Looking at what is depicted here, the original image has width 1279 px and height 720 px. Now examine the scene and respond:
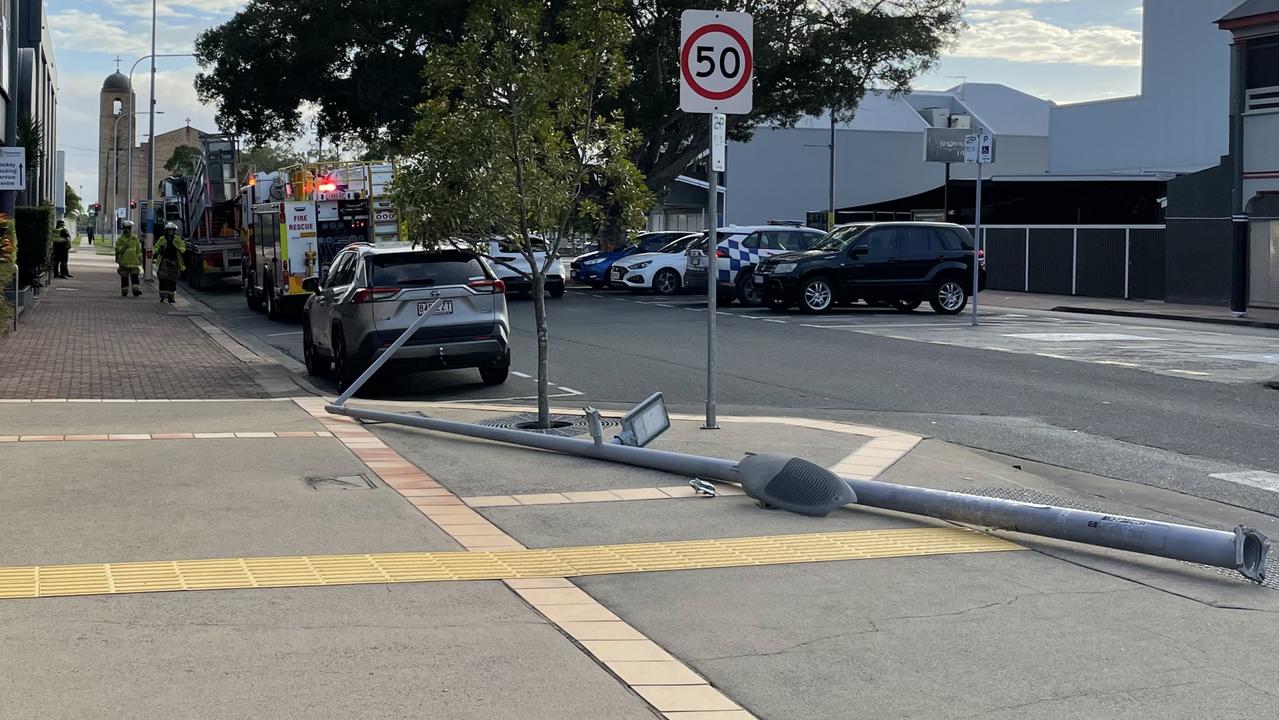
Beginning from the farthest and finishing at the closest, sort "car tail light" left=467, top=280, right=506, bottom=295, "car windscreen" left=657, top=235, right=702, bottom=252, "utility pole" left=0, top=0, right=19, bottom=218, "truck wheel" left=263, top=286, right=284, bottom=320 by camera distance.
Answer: "utility pole" left=0, top=0, right=19, bottom=218 < "car windscreen" left=657, top=235, right=702, bottom=252 < "truck wheel" left=263, top=286, right=284, bottom=320 < "car tail light" left=467, top=280, right=506, bottom=295

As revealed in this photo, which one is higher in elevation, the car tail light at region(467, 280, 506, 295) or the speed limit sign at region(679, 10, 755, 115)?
the speed limit sign at region(679, 10, 755, 115)

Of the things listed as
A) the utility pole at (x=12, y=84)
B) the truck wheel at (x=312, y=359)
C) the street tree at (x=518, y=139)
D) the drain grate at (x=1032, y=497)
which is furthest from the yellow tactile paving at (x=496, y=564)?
the utility pole at (x=12, y=84)

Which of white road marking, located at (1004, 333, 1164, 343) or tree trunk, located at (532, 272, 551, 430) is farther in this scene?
white road marking, located at (1004, 333, 1164, 343)

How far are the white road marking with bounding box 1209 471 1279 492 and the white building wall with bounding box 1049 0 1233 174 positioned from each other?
4304 cm

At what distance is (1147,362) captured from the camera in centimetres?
1708

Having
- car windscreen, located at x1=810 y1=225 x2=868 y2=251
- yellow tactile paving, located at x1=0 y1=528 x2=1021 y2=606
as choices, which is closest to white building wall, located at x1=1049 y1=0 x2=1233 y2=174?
car windscreen, located at x1=810 y1=225 x2=868 y2=251

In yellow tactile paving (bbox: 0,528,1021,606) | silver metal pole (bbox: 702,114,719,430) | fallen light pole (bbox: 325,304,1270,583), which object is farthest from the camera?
silver metal pole (bbox: 702,114,719,430)

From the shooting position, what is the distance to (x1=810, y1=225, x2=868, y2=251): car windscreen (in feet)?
88.6

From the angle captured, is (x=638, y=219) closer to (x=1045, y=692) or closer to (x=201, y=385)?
(x=201, y=385)

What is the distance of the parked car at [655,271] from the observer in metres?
34.5

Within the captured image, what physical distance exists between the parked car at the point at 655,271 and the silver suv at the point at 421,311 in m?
19.4

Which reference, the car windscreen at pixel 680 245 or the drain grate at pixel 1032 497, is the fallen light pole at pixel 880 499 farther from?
the car windscreen at pixel 680 245

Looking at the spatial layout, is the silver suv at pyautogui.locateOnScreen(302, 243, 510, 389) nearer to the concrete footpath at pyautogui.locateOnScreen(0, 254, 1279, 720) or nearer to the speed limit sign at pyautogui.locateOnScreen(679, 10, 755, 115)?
the speed limit sign at pyautogui.locateOnScreen(679, 10, 755, 115)

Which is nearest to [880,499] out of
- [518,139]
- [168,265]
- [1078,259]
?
[518,139]
